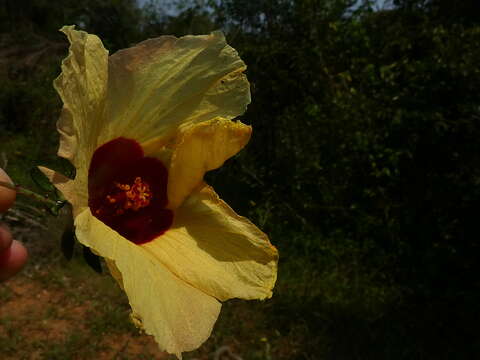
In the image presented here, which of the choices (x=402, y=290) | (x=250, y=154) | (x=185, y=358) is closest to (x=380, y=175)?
(x=402, y=290)

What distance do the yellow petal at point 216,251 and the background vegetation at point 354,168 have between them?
11.5 feet

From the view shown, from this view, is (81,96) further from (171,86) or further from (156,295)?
(156,295)

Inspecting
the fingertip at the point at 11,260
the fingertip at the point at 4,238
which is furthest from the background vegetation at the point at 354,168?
the fingertip at the point at 4,238

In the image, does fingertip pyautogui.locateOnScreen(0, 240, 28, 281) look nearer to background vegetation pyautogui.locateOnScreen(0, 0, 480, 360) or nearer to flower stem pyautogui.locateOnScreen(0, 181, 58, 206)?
flower stem pyautogui.locateOnScreen(0, 181, 58, 206)

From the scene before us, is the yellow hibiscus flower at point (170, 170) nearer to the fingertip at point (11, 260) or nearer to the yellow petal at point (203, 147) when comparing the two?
the yellow petal at point (203, 147)

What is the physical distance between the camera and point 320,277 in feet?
19.2

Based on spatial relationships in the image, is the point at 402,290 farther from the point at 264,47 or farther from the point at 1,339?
the point at 1,339

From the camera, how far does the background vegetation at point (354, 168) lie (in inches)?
205

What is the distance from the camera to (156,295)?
37.0 inches

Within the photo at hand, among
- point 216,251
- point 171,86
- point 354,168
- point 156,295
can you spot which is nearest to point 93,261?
point 156,295

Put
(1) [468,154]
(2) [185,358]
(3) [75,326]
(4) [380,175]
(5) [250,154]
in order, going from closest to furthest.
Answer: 1. (2) [185,358]
2. (3) [75,326]
3. (1) [468,154]
4. (4) [380,175]
5. (5) [250,154]

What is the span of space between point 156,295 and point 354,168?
578 cm

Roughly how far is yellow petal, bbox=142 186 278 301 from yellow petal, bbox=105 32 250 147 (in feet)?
0.64

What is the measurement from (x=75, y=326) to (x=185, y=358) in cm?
128
